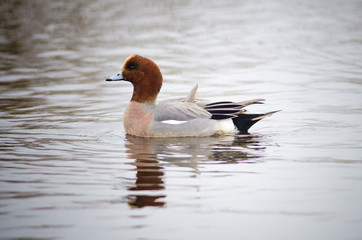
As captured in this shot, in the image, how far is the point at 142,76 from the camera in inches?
357

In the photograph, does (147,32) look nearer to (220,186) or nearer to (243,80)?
(243,80)

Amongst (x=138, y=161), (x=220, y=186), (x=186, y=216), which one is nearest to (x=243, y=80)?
(x=138, y=161)

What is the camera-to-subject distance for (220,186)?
6.00 metres

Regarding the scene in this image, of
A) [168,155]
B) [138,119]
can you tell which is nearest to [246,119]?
[138,119]

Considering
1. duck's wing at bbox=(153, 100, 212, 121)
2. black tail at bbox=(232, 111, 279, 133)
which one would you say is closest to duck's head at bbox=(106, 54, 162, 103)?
duck's wing at bbox=(153, 100, 212, 121)

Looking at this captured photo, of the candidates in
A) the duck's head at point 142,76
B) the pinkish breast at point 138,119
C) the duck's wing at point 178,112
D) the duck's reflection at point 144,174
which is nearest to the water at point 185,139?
the duck's reflection at point 144,174

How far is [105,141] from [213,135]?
1.51 metres

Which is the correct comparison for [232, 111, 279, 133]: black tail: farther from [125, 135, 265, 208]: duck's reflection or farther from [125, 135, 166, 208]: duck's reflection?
[125, 135, 166, 208]: duck's reflection

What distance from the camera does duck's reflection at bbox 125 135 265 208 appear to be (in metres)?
5.86

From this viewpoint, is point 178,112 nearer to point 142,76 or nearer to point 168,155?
point 142,76

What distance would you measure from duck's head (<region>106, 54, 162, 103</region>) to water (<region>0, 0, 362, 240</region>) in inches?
26.1

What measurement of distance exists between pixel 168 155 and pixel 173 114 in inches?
47.3

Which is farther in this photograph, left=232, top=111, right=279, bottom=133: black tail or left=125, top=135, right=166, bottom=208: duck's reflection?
left=232, top=111, right=279, bottom=133: black tail

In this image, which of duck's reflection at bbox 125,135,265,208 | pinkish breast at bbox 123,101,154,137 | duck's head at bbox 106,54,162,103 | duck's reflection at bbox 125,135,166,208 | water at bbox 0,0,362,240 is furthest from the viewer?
A: duck's head at bbox 106,54,162,103
